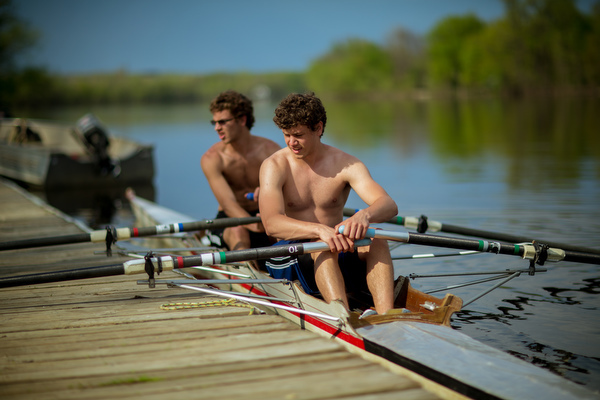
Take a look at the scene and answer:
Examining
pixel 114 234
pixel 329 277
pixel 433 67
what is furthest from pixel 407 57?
pixel 329 277

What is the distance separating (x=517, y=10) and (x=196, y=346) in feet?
299

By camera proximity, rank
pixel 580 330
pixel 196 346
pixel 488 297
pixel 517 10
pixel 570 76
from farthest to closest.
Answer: pixel 517 10
pixel 570 76
pixel 488 297
pixel 580 330
pixel 196 346

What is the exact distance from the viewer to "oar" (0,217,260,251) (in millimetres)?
6047

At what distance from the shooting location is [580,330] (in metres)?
5.36

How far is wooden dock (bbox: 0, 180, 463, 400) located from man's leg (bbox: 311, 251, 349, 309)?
→ 1.15ft

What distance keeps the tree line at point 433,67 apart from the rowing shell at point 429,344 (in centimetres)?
4912

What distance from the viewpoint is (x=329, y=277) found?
430 centimetres

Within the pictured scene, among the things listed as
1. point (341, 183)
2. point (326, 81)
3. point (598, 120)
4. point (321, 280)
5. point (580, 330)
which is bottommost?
point (580, 330)

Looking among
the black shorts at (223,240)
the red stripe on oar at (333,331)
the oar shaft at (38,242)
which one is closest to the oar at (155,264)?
the red stripe on oar at (333,331)

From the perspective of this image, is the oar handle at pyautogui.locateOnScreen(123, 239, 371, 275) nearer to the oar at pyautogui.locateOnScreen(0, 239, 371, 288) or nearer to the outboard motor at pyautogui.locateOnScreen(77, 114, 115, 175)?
the oar at pyautogui.locateOnScreen(0, 239, 371, 288)

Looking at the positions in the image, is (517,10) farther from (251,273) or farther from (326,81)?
(251,273)

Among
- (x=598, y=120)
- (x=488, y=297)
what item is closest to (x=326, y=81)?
(x=598, y=120)

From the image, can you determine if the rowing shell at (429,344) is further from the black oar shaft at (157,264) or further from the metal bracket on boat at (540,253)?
the metal bracket on boat at (540,253)

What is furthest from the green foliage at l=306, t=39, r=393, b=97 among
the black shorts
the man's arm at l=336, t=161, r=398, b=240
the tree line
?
the man's arm at l=336, t=161, r=398, b=240
